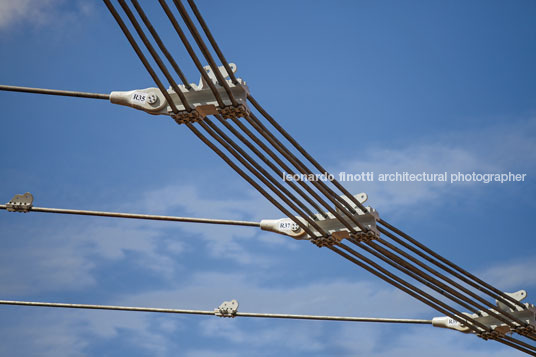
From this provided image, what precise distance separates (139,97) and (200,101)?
3.54ft

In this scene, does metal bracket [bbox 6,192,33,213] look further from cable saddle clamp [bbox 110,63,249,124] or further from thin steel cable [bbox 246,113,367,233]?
thin steel cable [bbox 246,113,367,233]

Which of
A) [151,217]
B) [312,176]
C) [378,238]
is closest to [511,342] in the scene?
[378,238]

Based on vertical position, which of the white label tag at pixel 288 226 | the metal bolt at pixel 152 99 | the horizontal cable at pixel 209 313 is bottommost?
the horizontal cable at pixel 209 313

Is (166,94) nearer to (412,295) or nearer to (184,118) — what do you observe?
(184,118)

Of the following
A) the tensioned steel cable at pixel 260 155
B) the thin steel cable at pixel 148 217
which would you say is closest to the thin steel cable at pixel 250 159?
the tensioned steel cable at pixel 260 155

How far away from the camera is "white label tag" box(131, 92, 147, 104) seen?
1324 centimetres

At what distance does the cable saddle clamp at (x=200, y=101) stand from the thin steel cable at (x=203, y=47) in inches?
6.4

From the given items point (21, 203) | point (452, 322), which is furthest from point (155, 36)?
point (452, 322)

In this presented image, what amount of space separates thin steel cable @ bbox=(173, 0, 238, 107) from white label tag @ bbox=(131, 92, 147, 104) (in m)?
1.29

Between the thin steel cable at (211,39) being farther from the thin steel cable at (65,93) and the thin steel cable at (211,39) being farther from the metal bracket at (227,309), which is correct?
the metal bracket at (227,309)

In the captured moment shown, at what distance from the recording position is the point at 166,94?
1243cm

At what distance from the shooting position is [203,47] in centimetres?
1155

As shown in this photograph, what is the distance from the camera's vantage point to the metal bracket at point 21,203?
57.5 feet

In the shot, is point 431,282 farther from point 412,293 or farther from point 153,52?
point 153,52
